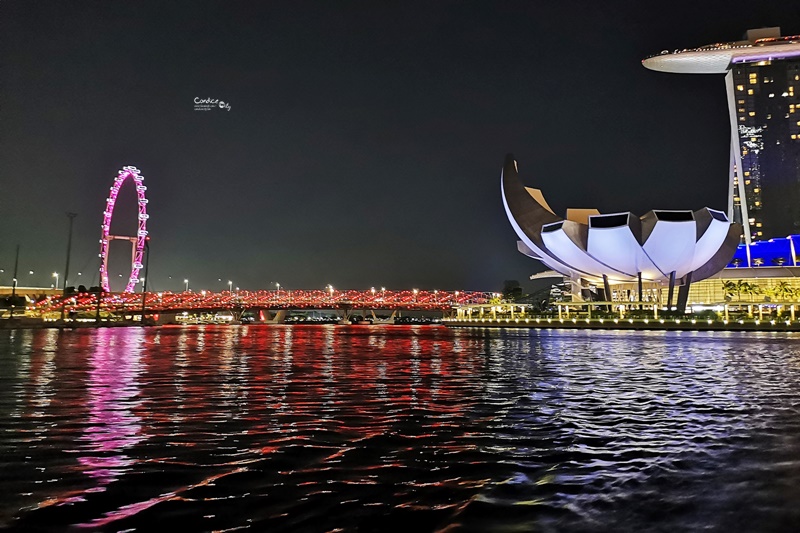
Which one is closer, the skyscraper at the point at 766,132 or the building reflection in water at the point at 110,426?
the building reflection in water at the point at 110,426

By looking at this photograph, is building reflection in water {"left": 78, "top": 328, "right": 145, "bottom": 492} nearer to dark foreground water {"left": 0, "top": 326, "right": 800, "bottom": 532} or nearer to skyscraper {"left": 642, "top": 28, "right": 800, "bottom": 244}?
dark foreground water {"left": 0, "top": 326, "right": 800, "bottom": 532}

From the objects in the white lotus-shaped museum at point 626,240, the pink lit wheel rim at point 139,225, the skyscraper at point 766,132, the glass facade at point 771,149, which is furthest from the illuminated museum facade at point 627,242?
the pink lit wheel rim at point 139,225

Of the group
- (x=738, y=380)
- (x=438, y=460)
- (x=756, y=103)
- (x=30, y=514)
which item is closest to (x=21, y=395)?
(x=30, y=514)

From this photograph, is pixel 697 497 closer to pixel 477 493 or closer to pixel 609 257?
pixel 477 493

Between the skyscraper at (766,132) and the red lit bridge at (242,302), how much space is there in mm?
53681

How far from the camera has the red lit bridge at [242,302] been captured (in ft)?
282

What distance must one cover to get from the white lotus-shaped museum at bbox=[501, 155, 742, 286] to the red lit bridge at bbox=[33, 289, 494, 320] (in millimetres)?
44000

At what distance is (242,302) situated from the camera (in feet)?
360

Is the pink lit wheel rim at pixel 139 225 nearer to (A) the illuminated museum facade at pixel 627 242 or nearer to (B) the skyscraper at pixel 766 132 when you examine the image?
(A) the illuminated museum facade at pixel 627 242

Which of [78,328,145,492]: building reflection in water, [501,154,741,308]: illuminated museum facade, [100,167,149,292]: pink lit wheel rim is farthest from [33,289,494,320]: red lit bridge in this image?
[78,328,145,492]: building reflection in water

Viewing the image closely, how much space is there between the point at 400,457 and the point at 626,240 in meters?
65.6

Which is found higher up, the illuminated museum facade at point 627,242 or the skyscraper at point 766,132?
the skyscraper at point 766,132

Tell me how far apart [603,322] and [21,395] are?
213 ft

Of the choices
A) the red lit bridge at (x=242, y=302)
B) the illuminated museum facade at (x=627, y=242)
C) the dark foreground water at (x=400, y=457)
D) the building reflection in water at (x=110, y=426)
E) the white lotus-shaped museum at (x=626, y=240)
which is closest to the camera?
the dark foreground water at (x=400, y=457)
